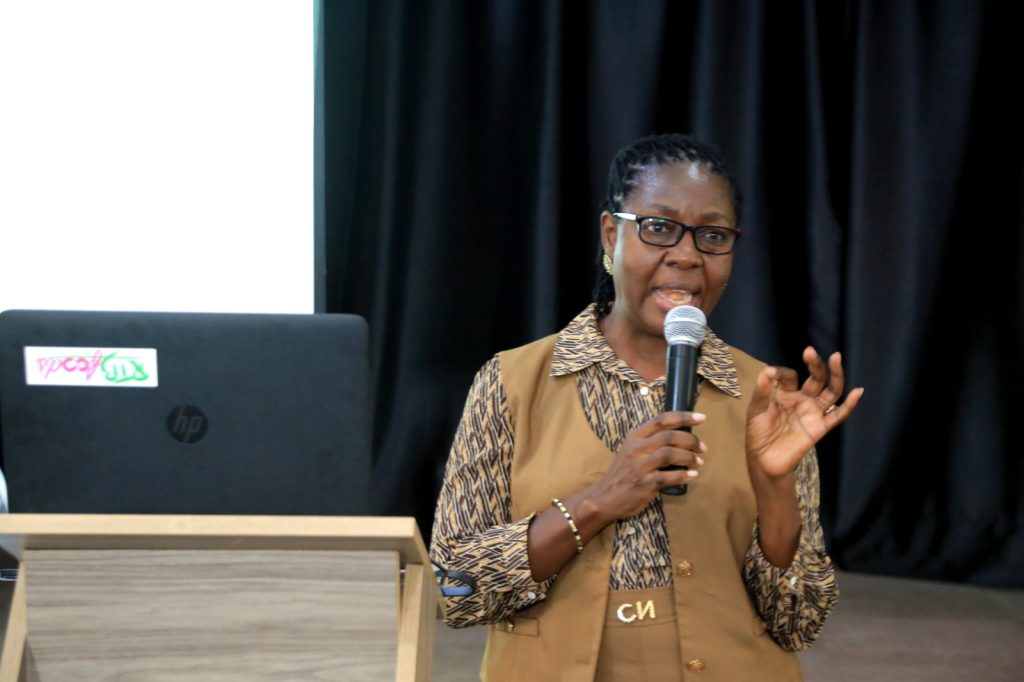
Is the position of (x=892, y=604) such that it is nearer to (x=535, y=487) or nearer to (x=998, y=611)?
(x=998, y=611)

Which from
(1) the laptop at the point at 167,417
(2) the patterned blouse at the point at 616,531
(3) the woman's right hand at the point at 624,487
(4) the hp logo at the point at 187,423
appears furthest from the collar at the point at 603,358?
(4) the hp logo at the point at 187,423

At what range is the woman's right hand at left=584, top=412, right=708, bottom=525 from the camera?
1669 millimetres

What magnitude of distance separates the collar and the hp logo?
659 mm

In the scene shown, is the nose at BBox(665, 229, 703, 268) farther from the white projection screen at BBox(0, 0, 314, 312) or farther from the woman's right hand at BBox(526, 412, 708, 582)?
the white projection screen at BBox(0, 0, 314, 312)

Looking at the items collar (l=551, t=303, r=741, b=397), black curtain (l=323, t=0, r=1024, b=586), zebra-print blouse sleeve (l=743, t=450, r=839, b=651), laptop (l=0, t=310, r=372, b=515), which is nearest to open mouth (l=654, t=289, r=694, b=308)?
collar (l=551, t=303, r=741, b=397)

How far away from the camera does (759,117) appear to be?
13.4ft

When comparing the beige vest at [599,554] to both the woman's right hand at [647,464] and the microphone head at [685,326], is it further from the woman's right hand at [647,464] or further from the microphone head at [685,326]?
the microphone head at [685,326]

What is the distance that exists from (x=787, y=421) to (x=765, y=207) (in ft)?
8.26

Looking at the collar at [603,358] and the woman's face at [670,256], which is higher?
the woman's face at [670,256]

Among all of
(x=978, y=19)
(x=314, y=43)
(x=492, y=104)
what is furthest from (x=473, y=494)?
(x=978, y=19)

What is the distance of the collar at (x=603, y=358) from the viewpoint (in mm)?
1966

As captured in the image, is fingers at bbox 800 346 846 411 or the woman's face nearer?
fingers at bbox 800 346 846 411

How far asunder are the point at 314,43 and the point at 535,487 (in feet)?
7.09

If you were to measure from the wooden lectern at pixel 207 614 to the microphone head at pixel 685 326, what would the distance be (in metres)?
0.59
